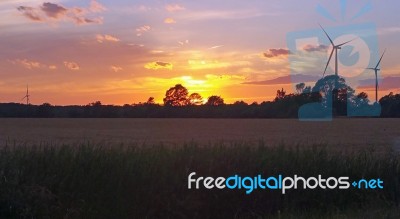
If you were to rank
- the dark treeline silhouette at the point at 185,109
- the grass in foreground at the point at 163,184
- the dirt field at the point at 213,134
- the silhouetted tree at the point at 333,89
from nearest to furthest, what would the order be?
the grass in foreground at the point at 163,184
the dirt field at the point at 213,134
the silhouetted tree at the point at 333,89
the dark treeline silhouette at the point at 185,109

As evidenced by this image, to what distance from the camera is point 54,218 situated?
12.1 meters

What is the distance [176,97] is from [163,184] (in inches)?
3720

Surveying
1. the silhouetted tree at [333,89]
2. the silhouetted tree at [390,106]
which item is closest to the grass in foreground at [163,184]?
the silhouetted tree at [333,89]

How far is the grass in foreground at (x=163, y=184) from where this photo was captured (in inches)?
493

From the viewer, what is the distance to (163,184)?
14117mm

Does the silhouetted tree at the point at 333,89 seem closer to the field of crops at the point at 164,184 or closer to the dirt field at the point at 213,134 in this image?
the dirt field at the point at 213,134

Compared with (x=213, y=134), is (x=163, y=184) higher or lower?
higher

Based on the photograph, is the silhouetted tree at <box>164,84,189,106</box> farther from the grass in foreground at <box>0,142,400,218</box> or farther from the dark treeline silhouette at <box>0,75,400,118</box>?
the grass in foreground at <box>0,142,400,218</box>

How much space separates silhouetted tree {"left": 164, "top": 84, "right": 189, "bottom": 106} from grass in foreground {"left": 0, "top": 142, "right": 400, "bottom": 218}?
89.8 metres

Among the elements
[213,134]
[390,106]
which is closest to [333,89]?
[213,134]

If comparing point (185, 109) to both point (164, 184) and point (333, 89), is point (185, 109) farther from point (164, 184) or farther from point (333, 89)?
point (164, 184)

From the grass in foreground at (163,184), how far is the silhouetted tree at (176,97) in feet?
295

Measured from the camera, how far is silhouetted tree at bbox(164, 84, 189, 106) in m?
107

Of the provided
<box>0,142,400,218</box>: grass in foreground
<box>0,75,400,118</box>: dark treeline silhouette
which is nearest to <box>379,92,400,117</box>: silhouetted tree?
<box>0,75,400,118</box>: dark treeline silhouette
